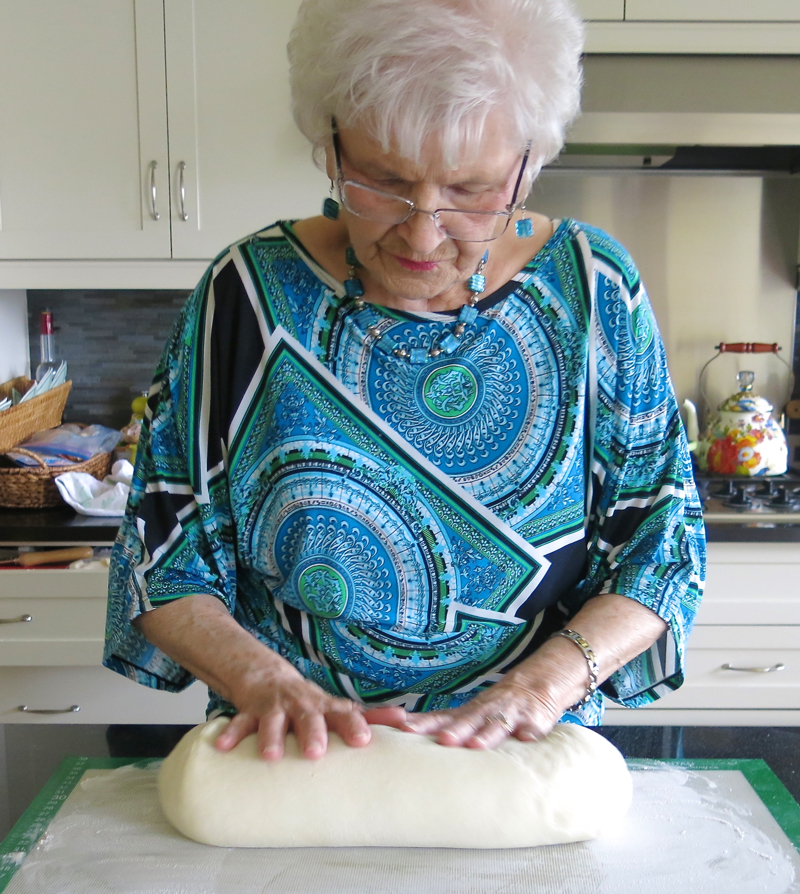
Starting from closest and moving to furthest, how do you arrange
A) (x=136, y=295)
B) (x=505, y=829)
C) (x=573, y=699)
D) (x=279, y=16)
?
1. (x=505, y=829)
2. (x=573, y=699)
3. (x=279, y=16)
4. (x=136, y=295)

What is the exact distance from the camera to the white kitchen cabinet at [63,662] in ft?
5.99

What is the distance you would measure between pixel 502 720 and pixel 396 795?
0.38ft

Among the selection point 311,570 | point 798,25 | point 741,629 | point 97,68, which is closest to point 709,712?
point 741,629

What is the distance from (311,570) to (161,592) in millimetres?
154

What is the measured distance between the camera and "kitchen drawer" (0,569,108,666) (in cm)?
182

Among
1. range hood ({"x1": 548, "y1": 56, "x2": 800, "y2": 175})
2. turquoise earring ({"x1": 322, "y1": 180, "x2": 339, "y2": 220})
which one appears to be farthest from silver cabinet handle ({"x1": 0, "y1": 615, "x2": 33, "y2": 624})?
range hood ({"x1": 548, "y1": 56, "x2": 800, "y2": 175})

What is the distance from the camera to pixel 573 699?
2.71 ft

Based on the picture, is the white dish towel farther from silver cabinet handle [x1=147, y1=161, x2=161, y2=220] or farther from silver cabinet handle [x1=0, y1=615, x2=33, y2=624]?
silver cabinet handle [x1=147, y1=161, x2=161, y2=220]

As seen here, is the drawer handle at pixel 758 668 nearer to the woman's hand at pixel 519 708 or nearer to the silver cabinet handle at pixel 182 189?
the woman's hand at pixel 519 708

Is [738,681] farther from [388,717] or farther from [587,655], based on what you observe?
[388,717]

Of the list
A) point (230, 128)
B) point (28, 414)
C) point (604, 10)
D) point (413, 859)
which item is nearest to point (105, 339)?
point (28, 414)

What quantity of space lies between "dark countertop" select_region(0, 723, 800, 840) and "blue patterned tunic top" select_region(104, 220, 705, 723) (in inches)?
2.3

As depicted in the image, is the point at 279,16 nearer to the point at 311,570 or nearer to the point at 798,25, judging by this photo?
the point at 798,25

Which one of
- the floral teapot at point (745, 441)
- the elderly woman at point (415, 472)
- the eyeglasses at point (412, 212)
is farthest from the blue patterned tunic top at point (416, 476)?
the floral teapot at point (745, 441)
